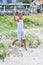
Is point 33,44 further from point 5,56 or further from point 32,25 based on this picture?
point 32,25

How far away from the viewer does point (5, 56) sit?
8.66 meters

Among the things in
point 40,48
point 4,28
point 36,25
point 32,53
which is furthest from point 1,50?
point 36,25

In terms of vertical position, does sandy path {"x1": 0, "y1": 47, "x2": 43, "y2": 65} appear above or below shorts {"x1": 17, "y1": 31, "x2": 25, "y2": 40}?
below

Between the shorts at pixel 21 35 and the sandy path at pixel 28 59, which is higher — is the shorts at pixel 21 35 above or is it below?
above

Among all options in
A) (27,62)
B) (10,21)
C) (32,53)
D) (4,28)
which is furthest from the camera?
(10,21)

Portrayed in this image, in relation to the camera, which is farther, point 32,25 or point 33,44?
point 32,25

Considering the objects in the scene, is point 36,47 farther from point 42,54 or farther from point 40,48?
point 42,54

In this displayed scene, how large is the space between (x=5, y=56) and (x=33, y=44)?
7.28 feet

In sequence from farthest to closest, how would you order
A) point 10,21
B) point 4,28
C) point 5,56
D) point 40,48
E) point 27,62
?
point 10,21 < point 4,28 < point 40,48 < point 5,56 < point 27,62

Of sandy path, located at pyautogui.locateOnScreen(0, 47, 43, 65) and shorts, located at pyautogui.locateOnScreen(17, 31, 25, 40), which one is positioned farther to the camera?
shorts, located at pyautogui.locateOnScreen(17, 31, 25, 40)

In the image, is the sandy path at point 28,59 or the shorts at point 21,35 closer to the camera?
the sandy path at point 28,59

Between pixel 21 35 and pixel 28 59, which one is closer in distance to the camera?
pixel 28 59

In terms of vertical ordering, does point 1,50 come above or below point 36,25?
above

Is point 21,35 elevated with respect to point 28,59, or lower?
elevated
